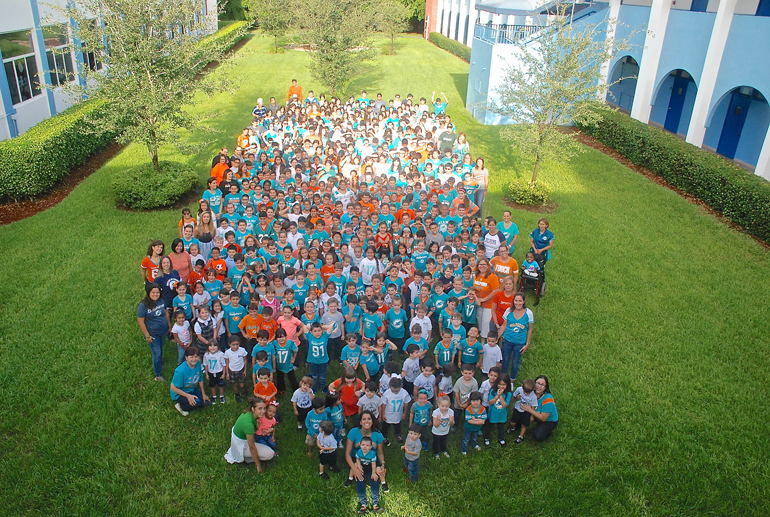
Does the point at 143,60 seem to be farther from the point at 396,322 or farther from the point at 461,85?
the point at 461,85

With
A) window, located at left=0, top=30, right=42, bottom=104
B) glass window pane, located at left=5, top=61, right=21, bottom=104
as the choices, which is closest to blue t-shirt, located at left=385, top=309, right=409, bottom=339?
window, located at left=0, top=30, right=42, bottom=104

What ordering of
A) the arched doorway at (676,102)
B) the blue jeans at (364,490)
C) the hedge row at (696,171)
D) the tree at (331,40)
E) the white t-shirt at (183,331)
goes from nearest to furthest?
the blue jeans at (364,490)
the white t-shirt at (183,331)
the hedge row at (696,171)
the arched doorway at (676,102)
the tree at (331,40)

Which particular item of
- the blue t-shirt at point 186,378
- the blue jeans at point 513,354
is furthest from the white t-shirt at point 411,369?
the blue t-shirt at point 186,378

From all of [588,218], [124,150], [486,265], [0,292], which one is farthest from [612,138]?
[0,292]

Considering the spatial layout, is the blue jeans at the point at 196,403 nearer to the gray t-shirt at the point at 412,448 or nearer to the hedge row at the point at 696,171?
the gray t-shirt at the point at 412,448

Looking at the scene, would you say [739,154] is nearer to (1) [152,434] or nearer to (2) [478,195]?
(2) [478,195]
